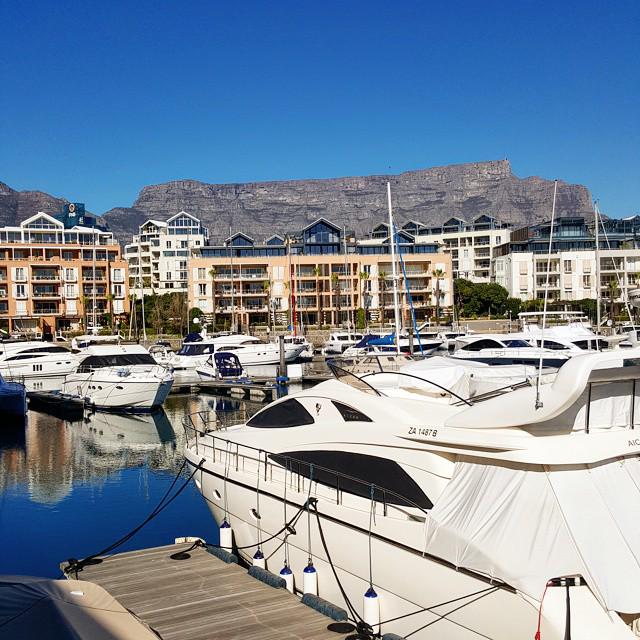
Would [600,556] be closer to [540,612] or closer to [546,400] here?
[540,612]

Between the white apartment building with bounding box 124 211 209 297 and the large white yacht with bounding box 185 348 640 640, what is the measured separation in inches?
4163

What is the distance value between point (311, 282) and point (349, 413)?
78499mm

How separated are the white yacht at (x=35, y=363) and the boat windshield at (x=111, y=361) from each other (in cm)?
1231

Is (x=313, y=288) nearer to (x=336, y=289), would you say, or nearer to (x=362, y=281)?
(x=336, y=289)

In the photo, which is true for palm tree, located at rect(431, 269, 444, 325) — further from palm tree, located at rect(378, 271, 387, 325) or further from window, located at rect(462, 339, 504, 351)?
window, located at rect(462, 339, 504, 351)

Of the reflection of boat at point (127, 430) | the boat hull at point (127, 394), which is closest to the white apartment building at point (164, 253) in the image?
the boat hull at point (127, 394)

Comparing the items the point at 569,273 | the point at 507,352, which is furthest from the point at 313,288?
the point at 507,352

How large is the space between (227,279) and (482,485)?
83061 mm

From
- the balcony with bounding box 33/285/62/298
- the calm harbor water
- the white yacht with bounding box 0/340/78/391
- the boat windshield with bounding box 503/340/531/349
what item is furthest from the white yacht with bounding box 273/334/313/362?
the balcony with bounding box 33/285/62/298

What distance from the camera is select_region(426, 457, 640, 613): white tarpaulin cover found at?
7.81 metres

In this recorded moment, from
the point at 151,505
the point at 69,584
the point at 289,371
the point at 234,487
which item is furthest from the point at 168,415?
the point at 69,584

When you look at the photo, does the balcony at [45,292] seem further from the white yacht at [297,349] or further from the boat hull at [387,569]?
the boat hull at [387,569]

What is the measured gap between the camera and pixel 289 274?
290ft

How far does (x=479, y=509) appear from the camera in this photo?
8.84m
